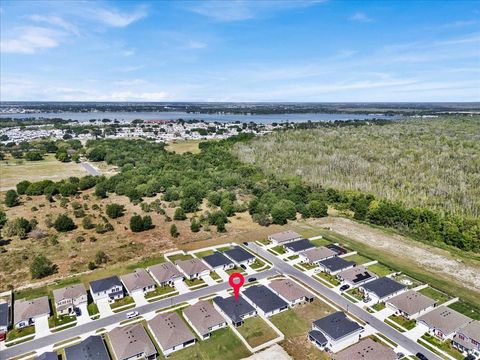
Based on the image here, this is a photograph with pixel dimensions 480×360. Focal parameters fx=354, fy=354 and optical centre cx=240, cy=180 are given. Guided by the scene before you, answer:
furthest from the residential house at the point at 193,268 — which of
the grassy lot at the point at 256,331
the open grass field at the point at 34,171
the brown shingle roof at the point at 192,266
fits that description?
the open grass field at the point at 34,171

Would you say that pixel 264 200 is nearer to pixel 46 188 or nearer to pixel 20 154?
pixel 46 188

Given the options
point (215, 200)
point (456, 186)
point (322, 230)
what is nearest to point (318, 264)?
point (322, 230)

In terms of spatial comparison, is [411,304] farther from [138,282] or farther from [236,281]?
[138,282]

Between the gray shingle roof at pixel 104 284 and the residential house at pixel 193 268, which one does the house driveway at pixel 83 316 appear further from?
the residential house at pixel 193 268

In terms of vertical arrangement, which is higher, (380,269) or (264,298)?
(264,298)

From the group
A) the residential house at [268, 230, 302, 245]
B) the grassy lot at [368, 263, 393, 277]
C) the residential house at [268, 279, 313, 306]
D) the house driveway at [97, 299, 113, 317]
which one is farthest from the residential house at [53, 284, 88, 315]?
the grassy lot at [368, 263, 393, 277]

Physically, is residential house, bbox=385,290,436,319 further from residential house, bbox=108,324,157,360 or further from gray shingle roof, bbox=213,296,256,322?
residential house, bbox=108,324,157,360

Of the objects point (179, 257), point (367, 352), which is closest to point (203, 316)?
point (367, 352)
